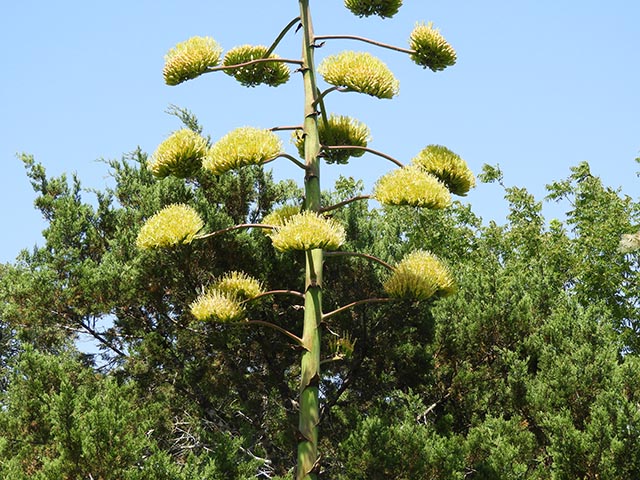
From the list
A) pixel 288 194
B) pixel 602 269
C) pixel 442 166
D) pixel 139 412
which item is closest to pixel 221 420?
pixel 139 412

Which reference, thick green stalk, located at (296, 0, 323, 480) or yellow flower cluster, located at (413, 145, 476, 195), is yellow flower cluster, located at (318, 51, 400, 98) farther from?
yellow flower cluster, located at (413, 145, 476, 195)

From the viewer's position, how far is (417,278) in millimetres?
4531

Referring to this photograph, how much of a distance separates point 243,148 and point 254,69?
1.08 m

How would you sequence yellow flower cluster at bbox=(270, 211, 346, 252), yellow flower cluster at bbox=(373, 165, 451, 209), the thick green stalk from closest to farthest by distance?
yellow flower cluster at bbox=(270, 211, 346, 252), the thick green stalk, yellow flower cluster at bbox=(373, 165, 451, 209)

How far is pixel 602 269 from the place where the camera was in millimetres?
16984

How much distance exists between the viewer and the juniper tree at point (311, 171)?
170 inches

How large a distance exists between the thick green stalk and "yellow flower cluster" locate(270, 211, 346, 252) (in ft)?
0.75

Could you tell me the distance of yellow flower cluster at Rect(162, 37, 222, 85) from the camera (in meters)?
4.95

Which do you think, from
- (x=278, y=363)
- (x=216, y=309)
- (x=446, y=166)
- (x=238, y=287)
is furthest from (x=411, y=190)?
(x=278, y=363)

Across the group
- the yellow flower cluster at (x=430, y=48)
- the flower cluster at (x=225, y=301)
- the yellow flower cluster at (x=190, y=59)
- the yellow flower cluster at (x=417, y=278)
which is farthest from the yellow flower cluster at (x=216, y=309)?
the yellow flower cluster at (x=430, y=48)

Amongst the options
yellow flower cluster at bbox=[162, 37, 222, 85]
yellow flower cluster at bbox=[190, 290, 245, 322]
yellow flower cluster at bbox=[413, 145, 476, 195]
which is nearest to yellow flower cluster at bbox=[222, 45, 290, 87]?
yellow flower cluster at bbox=[162, 37, 222, 85]

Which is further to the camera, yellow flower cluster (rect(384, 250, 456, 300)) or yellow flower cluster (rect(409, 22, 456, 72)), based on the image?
yellow flower cluster (rect(409, 22, 456, 72))

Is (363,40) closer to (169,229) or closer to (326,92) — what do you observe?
(326,92)

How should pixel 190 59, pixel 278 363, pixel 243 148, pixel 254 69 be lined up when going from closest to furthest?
pixel 243 148 → pixel 190 59 → pixel 254 69 → pixel 278 363
